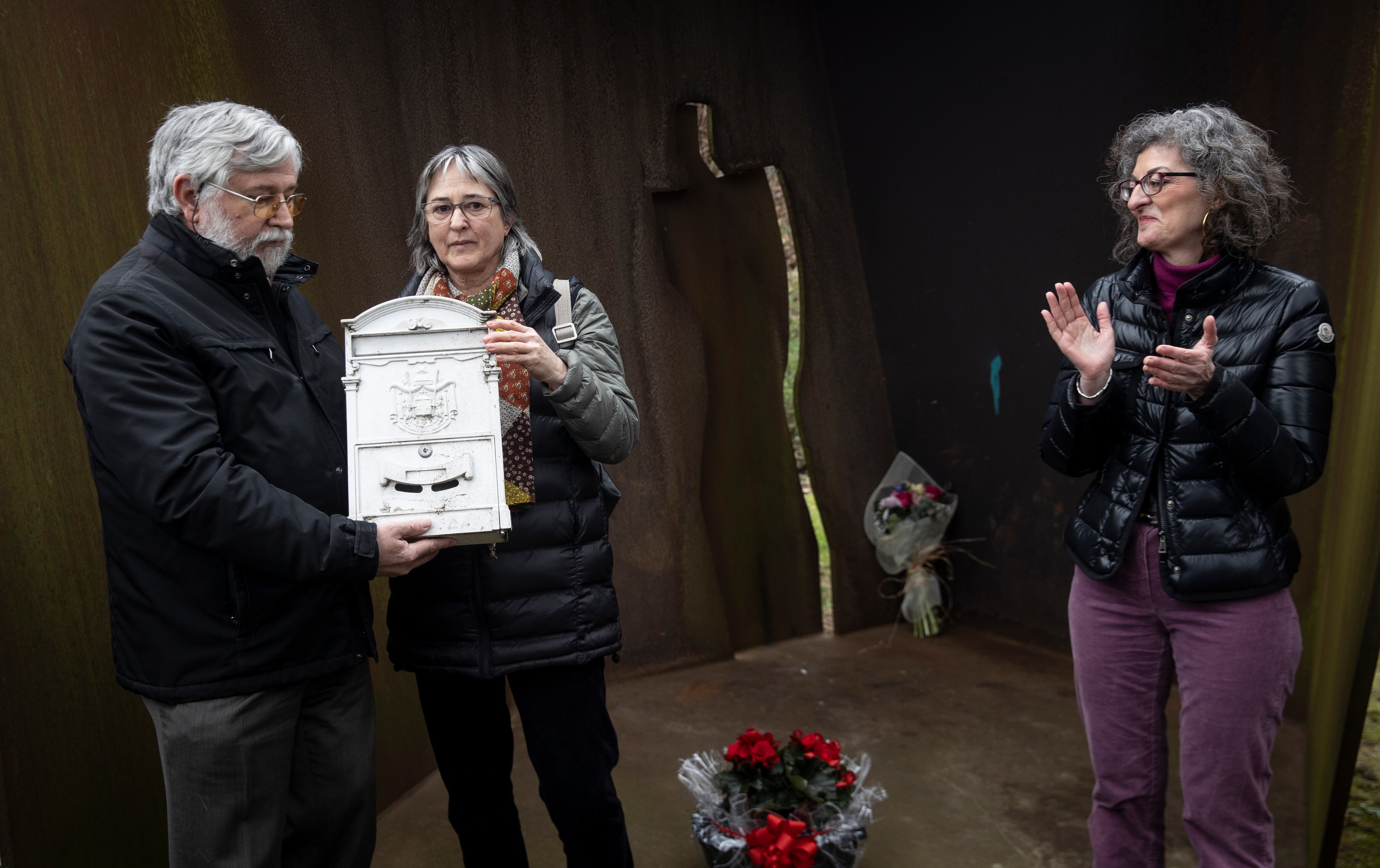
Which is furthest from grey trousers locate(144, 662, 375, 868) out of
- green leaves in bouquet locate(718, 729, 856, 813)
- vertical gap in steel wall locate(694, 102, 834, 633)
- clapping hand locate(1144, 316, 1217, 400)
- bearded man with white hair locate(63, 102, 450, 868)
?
vertical gap in steel wall locate(694, 102, 834, 633)

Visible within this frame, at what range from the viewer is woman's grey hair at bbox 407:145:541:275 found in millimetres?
2080

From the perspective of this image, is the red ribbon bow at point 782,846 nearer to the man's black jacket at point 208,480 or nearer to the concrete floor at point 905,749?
the concrete floor at point 905,749

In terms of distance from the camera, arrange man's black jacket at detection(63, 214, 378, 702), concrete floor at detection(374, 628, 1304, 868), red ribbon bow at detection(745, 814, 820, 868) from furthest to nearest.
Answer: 1. concrete floor at detection(374, 628, 1304, 868)
2. red ribbon bow at detection(745, 814, 820, 868)
3. man's black jacket at detection(63, 214, 378, 702)

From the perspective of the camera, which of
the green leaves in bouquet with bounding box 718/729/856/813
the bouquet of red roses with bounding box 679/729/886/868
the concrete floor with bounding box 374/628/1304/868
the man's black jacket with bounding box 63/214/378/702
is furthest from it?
the concrete floor with bounding box 374/628/1304/868

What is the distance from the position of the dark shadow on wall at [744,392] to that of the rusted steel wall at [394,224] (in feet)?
0.20

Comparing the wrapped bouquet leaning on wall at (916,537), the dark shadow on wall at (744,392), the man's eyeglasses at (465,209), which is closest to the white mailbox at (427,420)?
the man's eyeglasses at (465,209)

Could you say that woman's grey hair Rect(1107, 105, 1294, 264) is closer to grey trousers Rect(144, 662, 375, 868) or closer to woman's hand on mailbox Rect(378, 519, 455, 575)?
woman's hand on mailbox Rect(378, 519, 455, 575)

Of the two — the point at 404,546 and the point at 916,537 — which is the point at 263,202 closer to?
the point at 404,546

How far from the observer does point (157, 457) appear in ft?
5.21

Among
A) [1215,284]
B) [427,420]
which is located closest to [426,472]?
[427,420]

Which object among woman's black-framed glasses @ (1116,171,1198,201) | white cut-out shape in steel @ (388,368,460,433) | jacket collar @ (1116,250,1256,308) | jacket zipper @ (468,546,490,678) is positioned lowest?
jacket zipper @ (468,546,490,678)

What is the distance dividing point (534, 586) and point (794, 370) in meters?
2.79

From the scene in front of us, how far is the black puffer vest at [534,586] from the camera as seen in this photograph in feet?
6.53

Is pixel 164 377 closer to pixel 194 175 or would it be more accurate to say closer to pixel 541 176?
pixel 194 175
